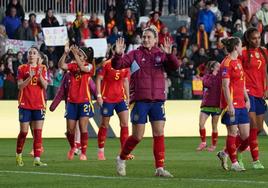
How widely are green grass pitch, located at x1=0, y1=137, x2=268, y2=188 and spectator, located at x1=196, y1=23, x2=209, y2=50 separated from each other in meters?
13.5

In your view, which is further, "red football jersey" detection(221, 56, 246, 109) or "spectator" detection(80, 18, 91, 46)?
"spectator" detection(80, 18, 91, 46)

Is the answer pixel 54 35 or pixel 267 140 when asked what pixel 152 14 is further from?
pixel 267 140

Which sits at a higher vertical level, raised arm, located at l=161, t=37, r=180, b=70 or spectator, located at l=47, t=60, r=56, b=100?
raised arm, located at l=161, t=37, r=180, b=70

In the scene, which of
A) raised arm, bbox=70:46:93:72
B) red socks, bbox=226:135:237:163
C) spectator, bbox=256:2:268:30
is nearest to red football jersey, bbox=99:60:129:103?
raised arm, bbox=70:46:93:72

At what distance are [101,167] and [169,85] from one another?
48.6 ft

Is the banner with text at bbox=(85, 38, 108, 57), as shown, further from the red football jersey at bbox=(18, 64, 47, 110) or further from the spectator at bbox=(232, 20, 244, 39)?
the red football jersey at bbox=(18, 64, 47, 110)

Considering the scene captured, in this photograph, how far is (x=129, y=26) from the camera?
133ft

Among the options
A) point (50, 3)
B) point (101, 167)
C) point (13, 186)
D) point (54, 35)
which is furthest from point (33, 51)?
point (50, 3)

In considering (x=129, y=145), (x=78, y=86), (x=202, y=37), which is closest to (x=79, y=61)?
A: (x=78, y=86)

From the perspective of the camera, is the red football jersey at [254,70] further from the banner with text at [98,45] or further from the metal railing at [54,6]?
the metal railing at [54,6]

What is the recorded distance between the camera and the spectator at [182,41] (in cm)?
4088

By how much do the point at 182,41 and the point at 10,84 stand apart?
347 inches

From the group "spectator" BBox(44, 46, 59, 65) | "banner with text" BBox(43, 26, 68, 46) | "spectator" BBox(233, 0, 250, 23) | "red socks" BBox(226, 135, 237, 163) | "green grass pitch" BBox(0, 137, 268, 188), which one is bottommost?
"green grass pitch" BBox(0, 137, 268, 188)

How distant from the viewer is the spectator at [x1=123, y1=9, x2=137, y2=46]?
4012 centimetres
